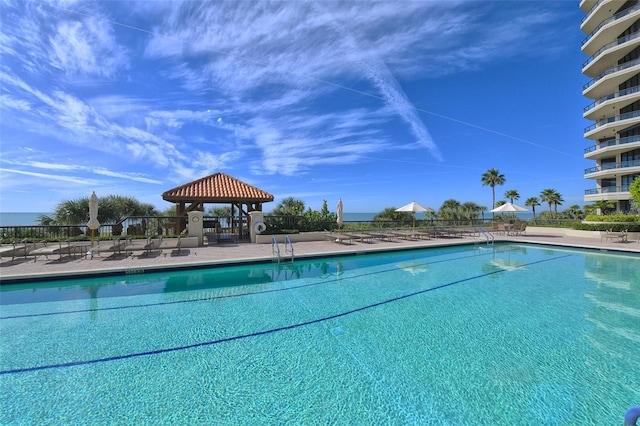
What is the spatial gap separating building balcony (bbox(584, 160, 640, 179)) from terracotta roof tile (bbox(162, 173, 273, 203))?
28665 mm

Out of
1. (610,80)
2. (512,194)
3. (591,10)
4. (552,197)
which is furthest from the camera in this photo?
(552,197)

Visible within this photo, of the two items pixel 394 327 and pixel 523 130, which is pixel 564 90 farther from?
pixel 394 327

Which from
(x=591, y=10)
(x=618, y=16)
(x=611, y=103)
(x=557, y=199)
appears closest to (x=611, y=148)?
(x=611, y=103)

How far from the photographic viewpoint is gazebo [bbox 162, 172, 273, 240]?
14391mm

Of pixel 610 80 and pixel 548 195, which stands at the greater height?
pixel 610 80

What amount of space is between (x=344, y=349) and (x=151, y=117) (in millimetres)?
18654

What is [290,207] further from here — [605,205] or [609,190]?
[609,190]

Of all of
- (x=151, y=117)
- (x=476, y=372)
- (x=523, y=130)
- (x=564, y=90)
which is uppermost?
(x=564, y=90)

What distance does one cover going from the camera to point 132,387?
3.34 metres

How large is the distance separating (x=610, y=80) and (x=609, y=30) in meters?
4.17

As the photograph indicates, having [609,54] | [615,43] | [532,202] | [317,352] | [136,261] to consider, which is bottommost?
[317,352]

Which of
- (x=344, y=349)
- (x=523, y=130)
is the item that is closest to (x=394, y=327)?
(x=344, y=349)

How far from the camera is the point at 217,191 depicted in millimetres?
15117

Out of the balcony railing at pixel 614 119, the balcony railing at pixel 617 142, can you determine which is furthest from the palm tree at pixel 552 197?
the balcony railing at pixel 617 142
